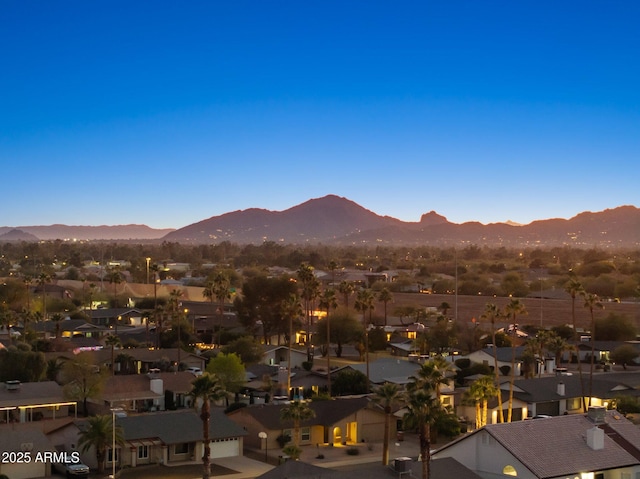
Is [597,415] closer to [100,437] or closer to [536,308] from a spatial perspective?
[100,437]

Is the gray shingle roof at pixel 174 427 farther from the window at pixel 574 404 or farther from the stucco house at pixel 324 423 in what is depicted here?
the window at pixel 574 404

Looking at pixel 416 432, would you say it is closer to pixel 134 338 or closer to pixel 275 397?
pixel 275 397

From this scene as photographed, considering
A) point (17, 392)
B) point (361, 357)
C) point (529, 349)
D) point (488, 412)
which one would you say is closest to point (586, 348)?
point (529, 349)

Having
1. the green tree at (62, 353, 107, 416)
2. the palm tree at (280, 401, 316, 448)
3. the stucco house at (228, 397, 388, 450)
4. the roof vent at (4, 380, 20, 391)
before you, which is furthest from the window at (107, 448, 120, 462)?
the roof vent at (4, 380, 20, 391)

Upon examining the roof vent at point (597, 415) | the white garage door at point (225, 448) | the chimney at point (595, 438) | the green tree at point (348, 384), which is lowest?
the white garage door at point (225, 448)

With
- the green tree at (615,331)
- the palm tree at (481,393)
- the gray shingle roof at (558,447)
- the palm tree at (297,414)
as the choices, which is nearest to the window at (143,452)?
the palm tree at (297,414)

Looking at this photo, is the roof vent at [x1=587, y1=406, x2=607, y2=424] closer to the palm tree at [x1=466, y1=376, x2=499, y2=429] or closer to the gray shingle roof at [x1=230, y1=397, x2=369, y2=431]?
the palm tree at [x1=466, y1=376, x2=499, y2=429]
